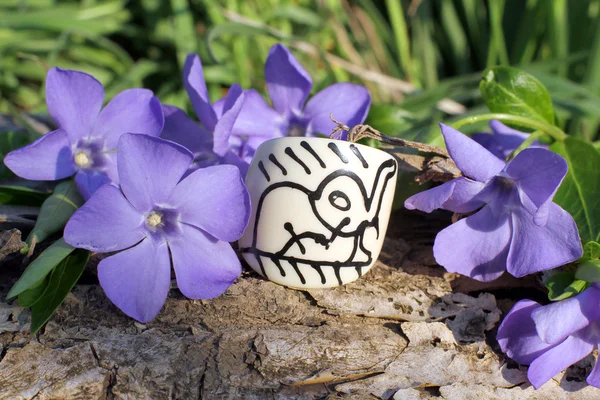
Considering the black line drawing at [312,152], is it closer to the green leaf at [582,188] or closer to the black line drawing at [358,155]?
the black line drawing at [358,155]

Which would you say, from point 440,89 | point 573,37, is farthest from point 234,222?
point 573,37

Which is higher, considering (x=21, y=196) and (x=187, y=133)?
(x=187, y=133)

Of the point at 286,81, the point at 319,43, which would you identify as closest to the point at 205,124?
the point at 286,81

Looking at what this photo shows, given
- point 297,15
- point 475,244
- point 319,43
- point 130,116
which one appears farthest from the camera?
point 319,43

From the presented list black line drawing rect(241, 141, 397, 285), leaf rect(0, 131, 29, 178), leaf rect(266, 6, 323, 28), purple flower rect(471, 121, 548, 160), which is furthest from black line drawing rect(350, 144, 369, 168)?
leaf rect(266, 6, 323, 28)

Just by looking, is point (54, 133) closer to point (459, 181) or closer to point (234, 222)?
point (234, 222)

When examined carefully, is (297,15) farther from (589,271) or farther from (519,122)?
(589,271)

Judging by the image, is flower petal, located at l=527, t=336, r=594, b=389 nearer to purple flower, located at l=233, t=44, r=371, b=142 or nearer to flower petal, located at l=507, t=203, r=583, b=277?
flower petal, located at l=507, t=203, r=583, b=277
